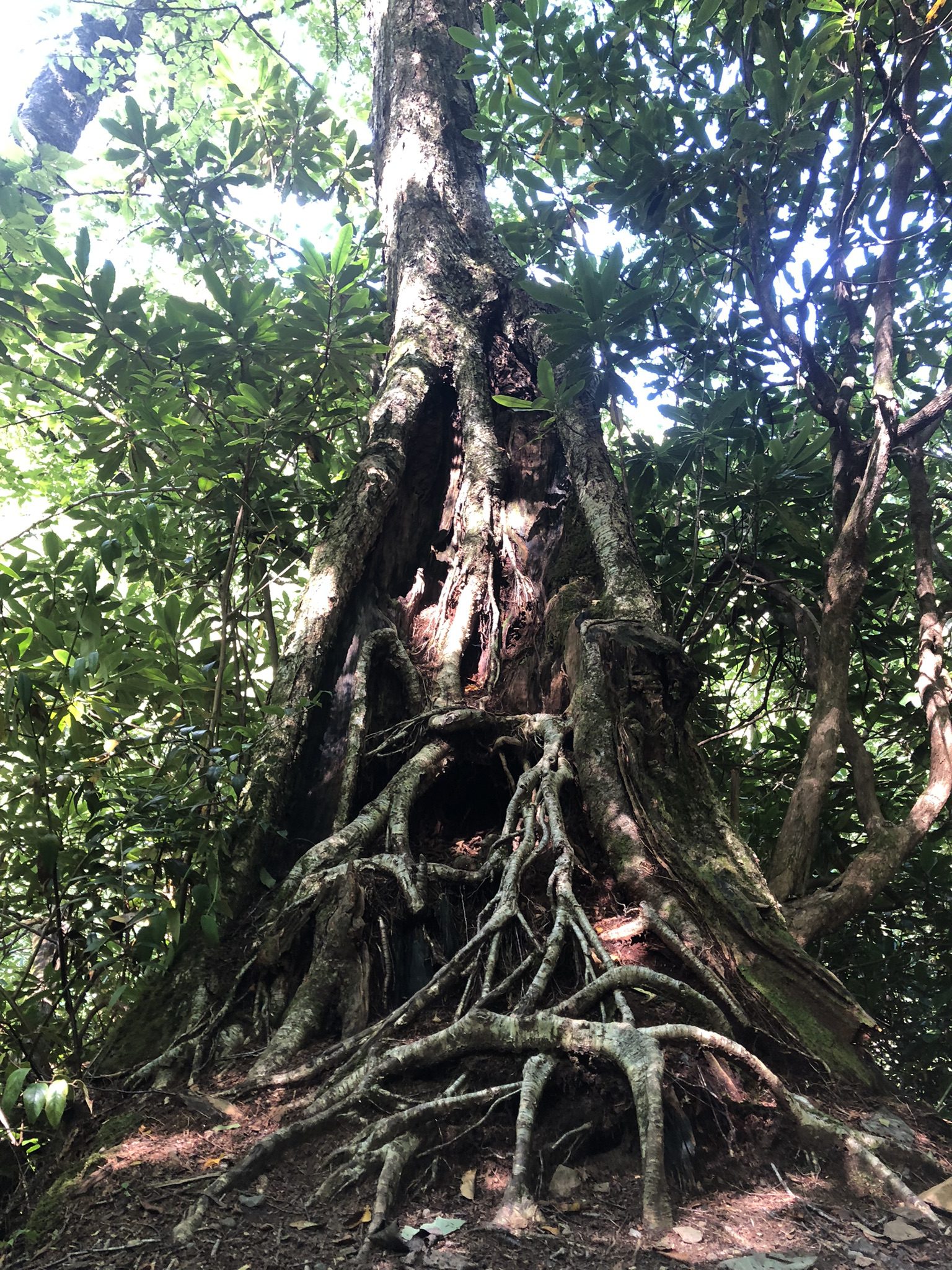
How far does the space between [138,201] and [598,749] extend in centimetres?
828

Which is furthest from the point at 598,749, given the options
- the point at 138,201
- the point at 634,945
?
the point at 138,201

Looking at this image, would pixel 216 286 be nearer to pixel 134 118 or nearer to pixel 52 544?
pixel 52 544

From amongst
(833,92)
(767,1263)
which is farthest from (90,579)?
(833,92)

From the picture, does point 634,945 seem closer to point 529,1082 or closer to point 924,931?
point 529,1082

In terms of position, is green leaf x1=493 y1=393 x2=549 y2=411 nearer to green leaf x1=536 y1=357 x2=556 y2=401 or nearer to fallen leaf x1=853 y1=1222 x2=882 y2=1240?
green leaf x1=536 y1=357 x2=556 y2=401

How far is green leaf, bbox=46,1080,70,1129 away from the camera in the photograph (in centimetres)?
143

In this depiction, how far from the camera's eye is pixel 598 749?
8.71ft

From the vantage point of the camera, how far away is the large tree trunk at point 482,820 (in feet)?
6.07

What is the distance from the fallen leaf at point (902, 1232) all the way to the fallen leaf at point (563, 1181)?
0.58 meters

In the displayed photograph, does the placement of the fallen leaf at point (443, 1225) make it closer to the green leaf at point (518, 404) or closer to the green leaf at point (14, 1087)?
the green leaf at point (14, 1087)

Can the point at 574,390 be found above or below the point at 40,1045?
above

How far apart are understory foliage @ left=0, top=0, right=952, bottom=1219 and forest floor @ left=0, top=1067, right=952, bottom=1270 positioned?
20 centimetres

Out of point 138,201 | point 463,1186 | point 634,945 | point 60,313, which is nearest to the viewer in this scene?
Answer: point 463,1186

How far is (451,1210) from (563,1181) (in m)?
0.24
